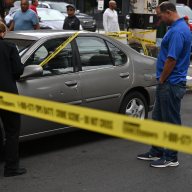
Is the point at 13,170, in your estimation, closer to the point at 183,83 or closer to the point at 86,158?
the point at 86,158

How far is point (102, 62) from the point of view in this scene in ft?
22.9

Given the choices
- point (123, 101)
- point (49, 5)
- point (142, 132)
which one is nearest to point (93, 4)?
point (49, 5)

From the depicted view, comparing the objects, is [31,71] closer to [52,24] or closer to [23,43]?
[23,43]

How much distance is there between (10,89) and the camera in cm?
532

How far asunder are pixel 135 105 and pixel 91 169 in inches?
71.8

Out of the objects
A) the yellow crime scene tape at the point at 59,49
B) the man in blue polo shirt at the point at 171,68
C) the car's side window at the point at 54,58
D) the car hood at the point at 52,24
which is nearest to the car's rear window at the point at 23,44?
the car's side window at the point at 54,58

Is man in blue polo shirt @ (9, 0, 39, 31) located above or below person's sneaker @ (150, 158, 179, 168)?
above

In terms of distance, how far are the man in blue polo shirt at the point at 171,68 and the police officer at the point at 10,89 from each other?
4.99ft

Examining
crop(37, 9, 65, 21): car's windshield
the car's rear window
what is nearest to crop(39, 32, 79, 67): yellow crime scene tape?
the car's rear window

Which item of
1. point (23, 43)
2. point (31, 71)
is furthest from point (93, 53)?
point (31, 71)

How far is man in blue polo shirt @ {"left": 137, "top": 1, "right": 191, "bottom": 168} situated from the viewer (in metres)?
5.56

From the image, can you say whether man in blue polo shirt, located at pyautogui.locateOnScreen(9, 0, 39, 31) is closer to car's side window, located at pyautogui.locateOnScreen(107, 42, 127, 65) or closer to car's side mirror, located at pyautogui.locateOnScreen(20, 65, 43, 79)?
car's side window, located at pyautogui.locateOnScreen(107, 42, 127, 65)

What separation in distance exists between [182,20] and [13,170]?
7.85 ft

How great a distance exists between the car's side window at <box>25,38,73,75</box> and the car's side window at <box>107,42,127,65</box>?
31.0 inches
